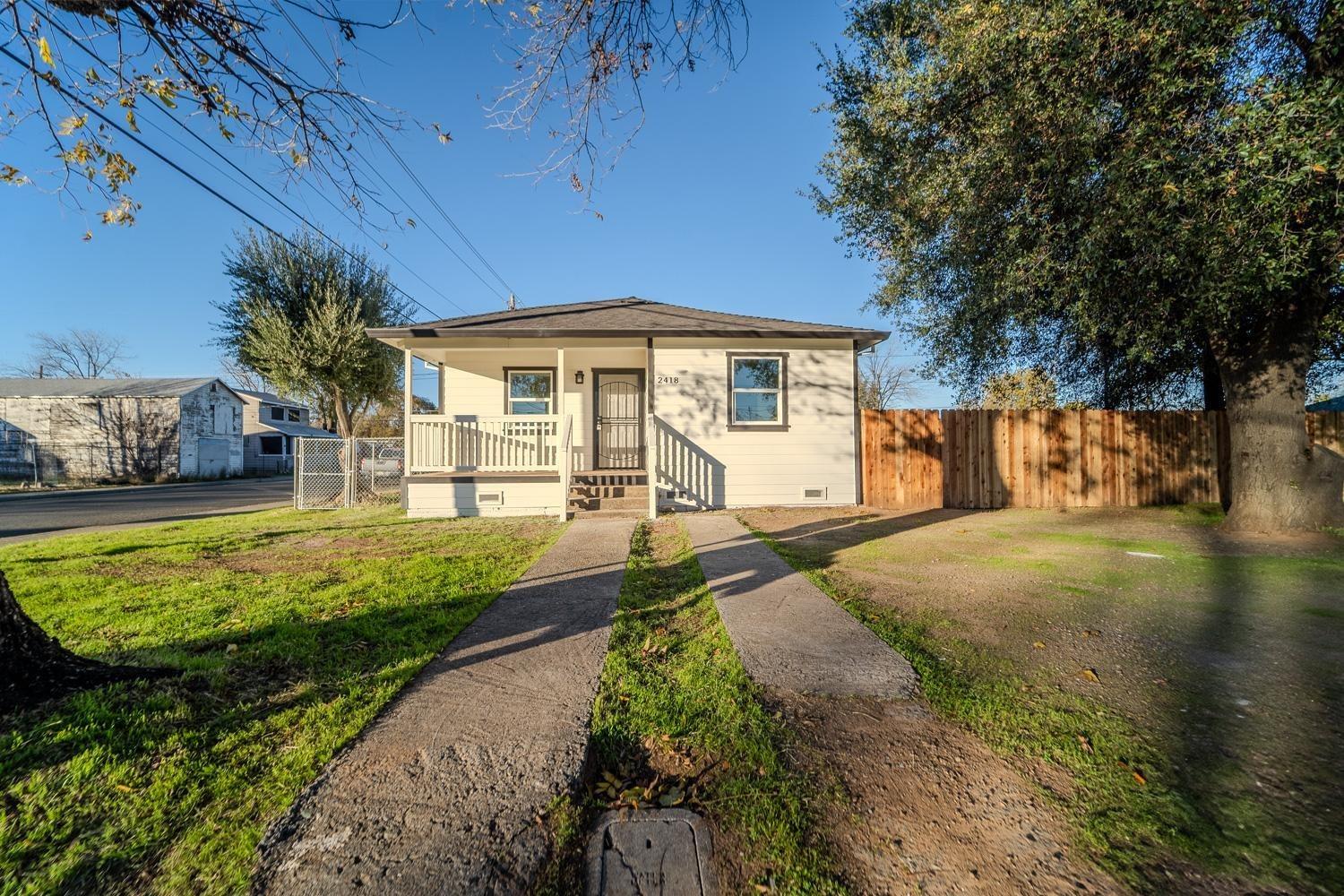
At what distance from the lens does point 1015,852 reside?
1485 millimetres

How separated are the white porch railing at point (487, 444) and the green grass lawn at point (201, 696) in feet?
11.4

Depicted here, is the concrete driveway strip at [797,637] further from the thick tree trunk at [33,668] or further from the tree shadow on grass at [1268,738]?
the thick tree trunk at [33,668]

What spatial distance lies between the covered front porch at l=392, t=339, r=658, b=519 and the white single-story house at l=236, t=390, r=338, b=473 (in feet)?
93.6

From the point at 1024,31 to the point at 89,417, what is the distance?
3572cm

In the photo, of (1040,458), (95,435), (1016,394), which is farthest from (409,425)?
(95,435)

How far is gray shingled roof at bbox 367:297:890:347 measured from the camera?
28.9 ft

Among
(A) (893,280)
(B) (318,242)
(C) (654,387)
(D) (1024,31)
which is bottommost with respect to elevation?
(C) (654,387)

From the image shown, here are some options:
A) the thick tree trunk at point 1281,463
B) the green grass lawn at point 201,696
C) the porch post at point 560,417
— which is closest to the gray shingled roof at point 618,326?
the porch post at point 560,417

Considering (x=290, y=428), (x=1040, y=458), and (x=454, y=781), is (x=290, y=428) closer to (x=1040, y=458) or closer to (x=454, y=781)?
(x=1040, y=458)

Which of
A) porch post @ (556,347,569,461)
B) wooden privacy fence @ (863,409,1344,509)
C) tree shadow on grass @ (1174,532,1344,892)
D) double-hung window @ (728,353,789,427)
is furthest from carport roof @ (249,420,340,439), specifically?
tree shadow on grass @ (1174,532,1344,892)

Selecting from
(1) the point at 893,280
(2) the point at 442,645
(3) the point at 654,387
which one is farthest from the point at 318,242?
(2) the point at 442,645

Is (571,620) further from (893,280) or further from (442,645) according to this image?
(893,280)

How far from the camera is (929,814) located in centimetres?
164

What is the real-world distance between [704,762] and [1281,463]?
362 inches
